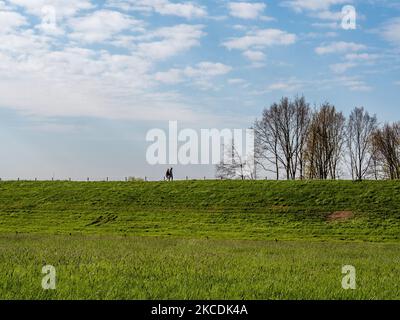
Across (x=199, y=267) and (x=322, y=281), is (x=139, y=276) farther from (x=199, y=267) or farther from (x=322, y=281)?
(x=322, y=281)

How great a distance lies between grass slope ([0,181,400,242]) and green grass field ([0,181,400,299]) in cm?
14

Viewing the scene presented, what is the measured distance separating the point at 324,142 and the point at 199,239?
201 ft

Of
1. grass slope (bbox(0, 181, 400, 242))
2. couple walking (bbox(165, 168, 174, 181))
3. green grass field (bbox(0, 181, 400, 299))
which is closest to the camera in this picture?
green grass field (bbox(0, 181, 400, 299))

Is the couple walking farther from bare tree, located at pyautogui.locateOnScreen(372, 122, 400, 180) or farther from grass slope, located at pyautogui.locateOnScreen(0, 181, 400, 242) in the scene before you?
bare tree, located at pyautogui.locateOnScreen(372, 122, 400, 180)

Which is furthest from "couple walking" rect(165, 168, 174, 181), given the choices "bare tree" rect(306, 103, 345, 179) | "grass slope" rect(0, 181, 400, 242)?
"bare tree" rect(306, 103, 345, 179)

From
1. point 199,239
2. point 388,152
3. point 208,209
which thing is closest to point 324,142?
point 388,152

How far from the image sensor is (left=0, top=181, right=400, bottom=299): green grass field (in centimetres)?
992

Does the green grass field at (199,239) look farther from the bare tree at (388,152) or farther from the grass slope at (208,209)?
the bare tree at (388,152)

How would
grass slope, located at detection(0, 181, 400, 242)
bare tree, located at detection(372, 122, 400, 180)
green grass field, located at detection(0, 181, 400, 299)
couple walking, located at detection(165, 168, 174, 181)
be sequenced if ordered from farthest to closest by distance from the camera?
bare tree, located at detection(372, 122, 400, 180)
couple walking, located at detection(165, 168, 174, 181)
grass slope, located at detection(0, 181, 400, 242)
green grass field, located at detection(0, 181, 400, 299)

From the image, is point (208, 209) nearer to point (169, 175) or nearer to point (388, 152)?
point (169, 175)

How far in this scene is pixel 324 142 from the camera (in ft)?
313

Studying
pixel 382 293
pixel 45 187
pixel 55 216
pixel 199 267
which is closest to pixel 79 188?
pixel 45 187

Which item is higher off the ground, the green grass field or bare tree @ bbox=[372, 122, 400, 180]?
bare tree @ bbox=[372, 122, 400, 180]

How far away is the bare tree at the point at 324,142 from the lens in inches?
3716
